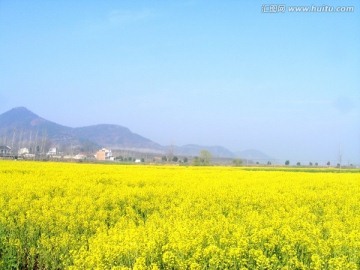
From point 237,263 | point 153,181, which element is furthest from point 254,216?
point 153,181

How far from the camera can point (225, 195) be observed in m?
17.3

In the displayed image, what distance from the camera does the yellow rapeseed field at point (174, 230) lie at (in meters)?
8.13

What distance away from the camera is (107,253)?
8.20 m

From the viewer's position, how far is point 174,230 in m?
9.98

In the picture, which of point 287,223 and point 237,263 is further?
point 287,223

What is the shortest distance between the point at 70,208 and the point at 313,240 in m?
7.28

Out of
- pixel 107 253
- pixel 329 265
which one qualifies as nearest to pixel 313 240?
pixel 329 265

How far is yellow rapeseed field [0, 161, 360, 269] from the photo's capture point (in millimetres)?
8133

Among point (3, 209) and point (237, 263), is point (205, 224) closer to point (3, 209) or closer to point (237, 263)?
point (237, 263)

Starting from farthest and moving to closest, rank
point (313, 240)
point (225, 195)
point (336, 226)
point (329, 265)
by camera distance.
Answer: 1. point (225, 195)
2. point (336, 226)
3. point (313, 240)
4. point (329, 265)

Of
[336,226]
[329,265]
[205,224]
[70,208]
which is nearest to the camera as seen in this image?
[329,265]

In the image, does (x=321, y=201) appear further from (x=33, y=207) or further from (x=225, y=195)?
(x=33, y=207)

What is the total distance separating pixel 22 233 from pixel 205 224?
4.79 m

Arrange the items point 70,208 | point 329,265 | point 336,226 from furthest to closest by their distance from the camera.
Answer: point 70,208, point 336,226, point 329,265
